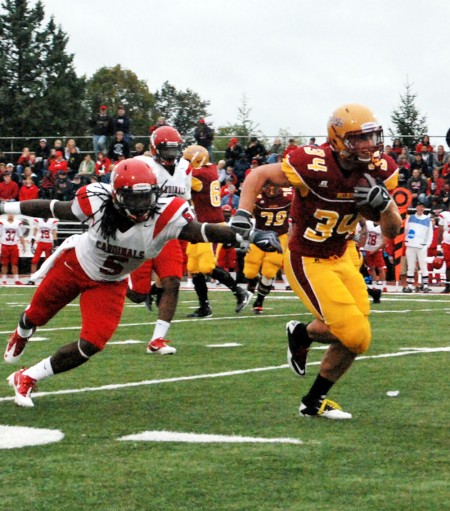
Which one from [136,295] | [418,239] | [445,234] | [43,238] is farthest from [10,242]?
[136,295]

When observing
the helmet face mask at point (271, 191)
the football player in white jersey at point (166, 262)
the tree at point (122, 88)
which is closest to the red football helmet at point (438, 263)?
the helmet face mask at point (271, 191)

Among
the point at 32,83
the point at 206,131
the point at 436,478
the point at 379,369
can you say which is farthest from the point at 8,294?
the point at 32,83

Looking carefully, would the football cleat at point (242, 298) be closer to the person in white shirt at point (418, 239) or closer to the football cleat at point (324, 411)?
the person in white shirt at point (418, 239)

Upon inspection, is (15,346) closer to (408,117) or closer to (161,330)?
(161,330)

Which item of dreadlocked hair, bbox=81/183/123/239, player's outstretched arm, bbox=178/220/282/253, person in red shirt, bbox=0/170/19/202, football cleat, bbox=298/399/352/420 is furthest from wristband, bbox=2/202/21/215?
person in red shirt, bbox=0/170/19/202

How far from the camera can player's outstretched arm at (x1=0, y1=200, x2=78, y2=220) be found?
247 inches

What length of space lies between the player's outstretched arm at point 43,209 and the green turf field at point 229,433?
107 centimetres

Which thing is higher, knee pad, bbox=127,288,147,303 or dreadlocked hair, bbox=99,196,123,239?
dreadlocked hair, bbox=99,196,123,239

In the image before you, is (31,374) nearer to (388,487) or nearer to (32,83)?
(388,487)

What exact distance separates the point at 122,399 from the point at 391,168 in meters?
2.05

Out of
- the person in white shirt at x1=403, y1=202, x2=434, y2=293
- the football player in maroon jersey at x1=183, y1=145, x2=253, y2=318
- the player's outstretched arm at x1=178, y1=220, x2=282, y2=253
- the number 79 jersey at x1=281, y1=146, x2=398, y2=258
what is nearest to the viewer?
the player's outstretched arm at x1=178, y1=220, x2=282, y2=253

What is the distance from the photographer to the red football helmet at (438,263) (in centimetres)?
2133

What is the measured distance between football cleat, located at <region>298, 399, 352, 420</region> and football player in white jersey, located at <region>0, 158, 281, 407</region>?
0.99m

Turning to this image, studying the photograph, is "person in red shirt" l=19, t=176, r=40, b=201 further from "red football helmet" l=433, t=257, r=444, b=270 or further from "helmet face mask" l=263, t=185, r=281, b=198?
"helmet face mask" l=263, t=185, r=281, b=198
